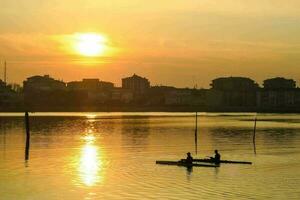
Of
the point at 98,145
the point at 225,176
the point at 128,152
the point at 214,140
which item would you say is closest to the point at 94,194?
the point at 225,176

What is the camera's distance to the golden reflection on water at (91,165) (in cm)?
→ 3591

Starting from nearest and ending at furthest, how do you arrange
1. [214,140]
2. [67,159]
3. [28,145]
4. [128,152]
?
[67,159], [128,152], [28,145], [214,140]

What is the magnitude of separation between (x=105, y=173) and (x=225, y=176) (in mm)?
7776

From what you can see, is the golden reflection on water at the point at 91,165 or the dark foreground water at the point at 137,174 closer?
the dark foreground water at the point at 137,174

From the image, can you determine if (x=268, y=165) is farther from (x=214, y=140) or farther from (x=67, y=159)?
(x=214, y=140)

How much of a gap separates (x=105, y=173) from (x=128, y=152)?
1500 cm

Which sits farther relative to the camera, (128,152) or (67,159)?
(128,152)

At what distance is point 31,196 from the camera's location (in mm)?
30234

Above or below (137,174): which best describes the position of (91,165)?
A: above

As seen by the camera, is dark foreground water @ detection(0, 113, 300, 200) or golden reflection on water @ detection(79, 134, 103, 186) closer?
dark foreground water @ detection(0, 113, 300, 200)

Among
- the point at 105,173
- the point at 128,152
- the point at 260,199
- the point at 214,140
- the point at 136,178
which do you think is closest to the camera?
the point at 260,199

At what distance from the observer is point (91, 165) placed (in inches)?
1714

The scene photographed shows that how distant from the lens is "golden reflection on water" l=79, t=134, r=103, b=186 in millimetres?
35906

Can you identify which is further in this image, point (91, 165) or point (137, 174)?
point (91, 165)
